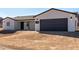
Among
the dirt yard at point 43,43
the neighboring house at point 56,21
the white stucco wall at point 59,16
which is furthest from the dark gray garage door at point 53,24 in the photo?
the dirt yard at point 43,43

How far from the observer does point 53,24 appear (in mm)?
26297

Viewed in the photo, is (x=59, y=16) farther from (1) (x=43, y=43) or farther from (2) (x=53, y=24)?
(1) (x=43, y=43)

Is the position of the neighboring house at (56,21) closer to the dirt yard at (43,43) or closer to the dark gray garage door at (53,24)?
the dark gray garage door at (53,24)

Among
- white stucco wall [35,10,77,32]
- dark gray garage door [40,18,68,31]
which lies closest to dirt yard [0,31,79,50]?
white stucco wall [35,10,77,32]

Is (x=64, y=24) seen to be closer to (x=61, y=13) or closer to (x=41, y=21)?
(x=61, y=13)

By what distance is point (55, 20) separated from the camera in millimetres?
26125

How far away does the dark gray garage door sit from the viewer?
25.4 metres

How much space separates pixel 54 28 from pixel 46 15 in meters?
2.62

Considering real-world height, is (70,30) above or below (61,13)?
below

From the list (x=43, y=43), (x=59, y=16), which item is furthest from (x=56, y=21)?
(x=43, y=43)

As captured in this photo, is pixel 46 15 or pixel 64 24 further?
pixel 46 15
